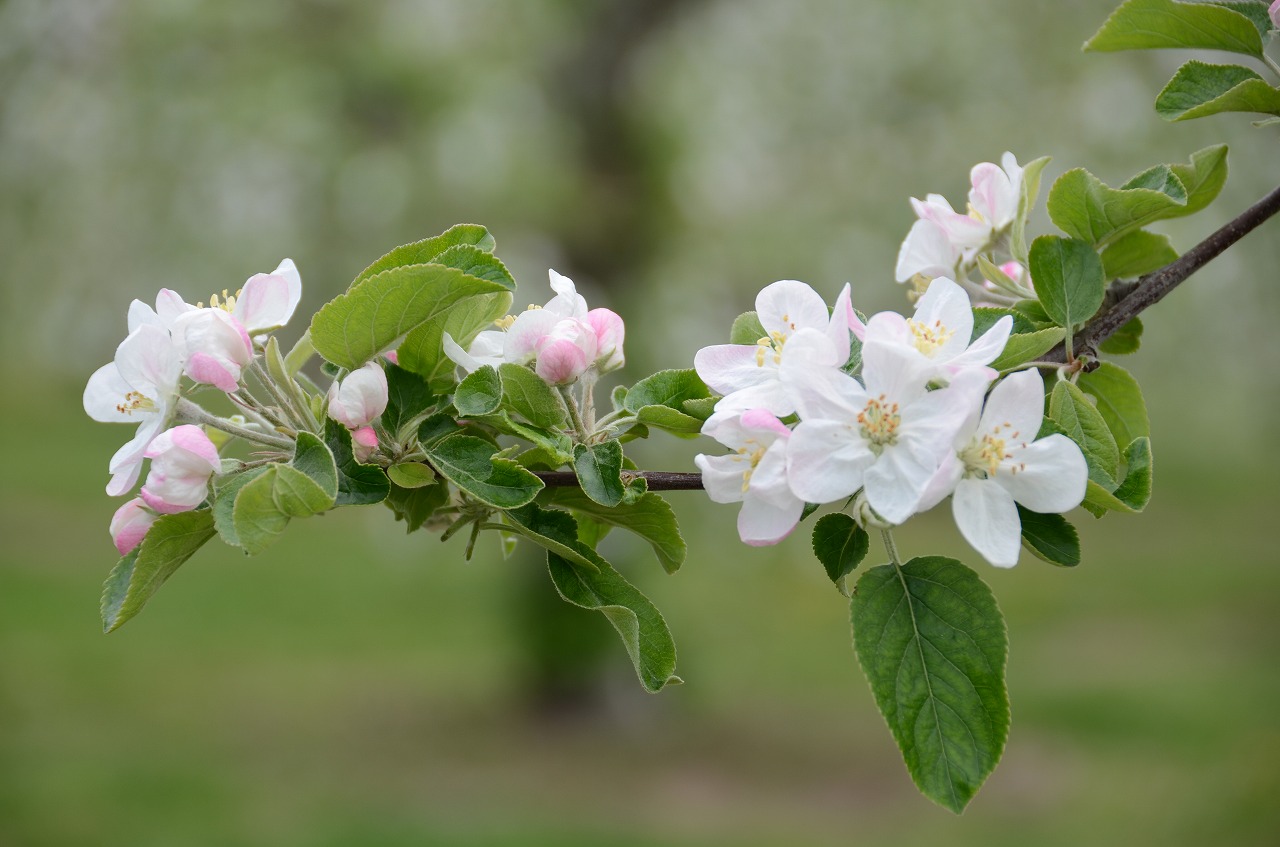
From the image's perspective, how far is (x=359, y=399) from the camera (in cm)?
102

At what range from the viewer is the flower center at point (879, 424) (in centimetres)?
92

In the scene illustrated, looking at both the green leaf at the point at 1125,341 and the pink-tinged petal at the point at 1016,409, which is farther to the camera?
the green leaf at the point at 1125,341

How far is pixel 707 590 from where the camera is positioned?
11.2 metres

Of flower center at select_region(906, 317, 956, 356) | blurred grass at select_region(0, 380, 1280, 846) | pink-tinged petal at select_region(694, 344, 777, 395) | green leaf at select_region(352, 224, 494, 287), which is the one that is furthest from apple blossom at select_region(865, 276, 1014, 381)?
blurred grass at select_region(0, 380, 1280, 846)

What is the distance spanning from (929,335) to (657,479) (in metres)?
0.25

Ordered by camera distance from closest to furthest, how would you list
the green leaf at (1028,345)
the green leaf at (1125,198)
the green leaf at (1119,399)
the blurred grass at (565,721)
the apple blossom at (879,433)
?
the apple blossom at (879,433) → the green leaf at (1028,345) → the green leaf at (1125,198) → the green leaf at (1119,399) → the blurred grass at (565,721)

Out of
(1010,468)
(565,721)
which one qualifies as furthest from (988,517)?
(565,721)

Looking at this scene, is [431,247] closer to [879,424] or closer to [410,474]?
[410,474]

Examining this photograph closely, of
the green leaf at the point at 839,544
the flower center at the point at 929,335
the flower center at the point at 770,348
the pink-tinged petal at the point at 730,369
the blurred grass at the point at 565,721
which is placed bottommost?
the blurred grass at the point at 565,721

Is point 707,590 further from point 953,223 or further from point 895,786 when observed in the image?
point 953,223

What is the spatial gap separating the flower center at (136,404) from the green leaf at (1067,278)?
774 mm

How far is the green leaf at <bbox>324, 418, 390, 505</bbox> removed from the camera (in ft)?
3.25

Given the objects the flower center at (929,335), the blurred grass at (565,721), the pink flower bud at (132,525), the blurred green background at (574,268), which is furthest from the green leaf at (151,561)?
the blurred grass at (565,721)

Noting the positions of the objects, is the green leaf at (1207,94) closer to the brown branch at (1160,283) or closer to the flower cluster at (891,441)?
the brown branch at (1160,283)
